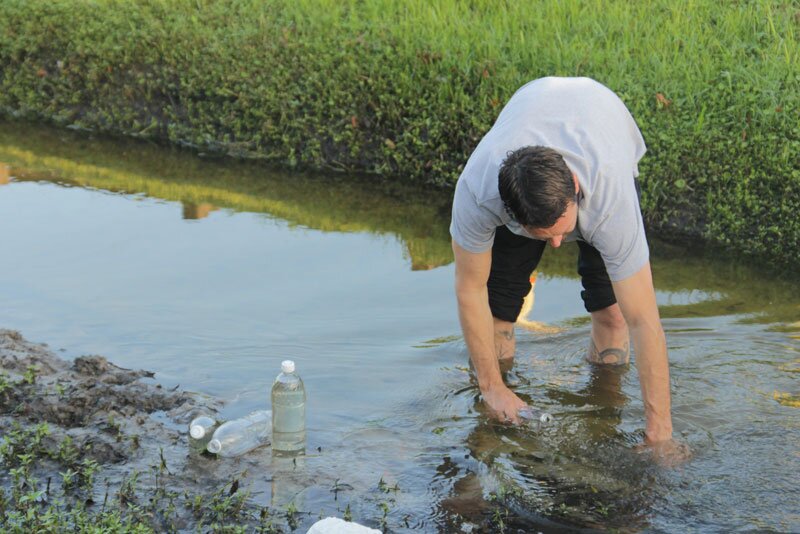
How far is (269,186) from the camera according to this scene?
9.22 meters

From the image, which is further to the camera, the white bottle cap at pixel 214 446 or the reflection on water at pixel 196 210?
the reflection on water at pixel 196 210

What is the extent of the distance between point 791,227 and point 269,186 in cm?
422

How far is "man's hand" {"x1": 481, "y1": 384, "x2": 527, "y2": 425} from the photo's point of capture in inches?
195

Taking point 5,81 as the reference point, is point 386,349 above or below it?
below

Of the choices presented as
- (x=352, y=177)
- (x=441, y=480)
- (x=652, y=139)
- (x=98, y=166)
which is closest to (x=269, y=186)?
(x=352, y=177)

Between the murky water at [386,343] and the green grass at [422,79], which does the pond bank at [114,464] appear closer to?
the murky water at [386,343]

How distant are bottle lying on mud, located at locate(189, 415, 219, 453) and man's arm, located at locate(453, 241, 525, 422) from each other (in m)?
1.18

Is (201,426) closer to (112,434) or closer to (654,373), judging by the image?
(112,434)

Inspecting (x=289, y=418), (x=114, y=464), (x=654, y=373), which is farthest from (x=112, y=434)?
(x=654, y=373)

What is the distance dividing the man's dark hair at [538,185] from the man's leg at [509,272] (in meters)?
1.10

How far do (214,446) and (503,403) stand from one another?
1310mm

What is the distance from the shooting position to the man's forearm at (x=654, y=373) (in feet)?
14.2

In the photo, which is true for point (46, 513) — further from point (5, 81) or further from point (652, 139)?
point (5, 81)

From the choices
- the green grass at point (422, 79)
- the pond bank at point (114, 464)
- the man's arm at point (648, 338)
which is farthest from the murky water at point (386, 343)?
the green grass at point (422, 79)
